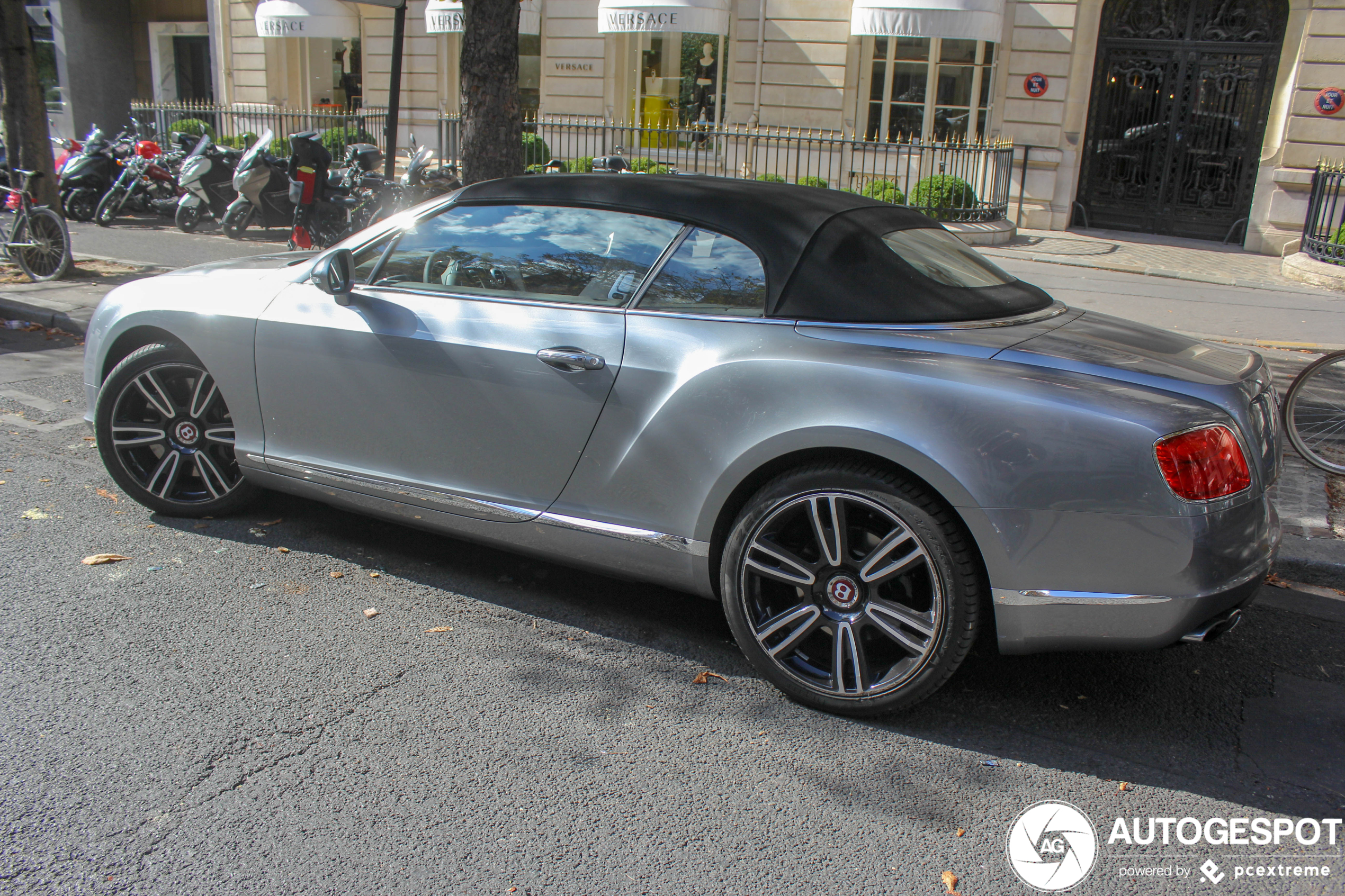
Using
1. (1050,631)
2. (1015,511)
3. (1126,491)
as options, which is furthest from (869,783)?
(1126,491)

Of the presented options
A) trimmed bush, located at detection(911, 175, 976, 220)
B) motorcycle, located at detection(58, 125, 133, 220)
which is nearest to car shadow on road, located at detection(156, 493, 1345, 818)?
trimmed bush, located at detection(911, 175, 976, 220)

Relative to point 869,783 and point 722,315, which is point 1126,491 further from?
point 722,315

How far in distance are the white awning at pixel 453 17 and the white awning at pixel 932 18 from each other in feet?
23.1

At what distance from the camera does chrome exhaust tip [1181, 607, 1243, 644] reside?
2746 mm

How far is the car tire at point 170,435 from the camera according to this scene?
14.0ft

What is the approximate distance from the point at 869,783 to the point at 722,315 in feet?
4.75

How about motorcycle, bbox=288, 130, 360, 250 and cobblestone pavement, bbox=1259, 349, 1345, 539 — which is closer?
cobblestone pavement, bbox=1259, 349, 1345, 539

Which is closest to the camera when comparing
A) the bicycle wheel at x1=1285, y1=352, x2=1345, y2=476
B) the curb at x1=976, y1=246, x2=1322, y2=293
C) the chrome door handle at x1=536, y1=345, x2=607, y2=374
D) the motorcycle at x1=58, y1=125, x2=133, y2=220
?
the chrome door handle at x1=536, y1=345, x2=607, y2=374

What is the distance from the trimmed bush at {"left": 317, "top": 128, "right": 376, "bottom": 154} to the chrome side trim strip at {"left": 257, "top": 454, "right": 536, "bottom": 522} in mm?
16656

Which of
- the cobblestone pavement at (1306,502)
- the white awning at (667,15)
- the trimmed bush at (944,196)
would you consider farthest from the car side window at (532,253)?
the white awning at (667,15)

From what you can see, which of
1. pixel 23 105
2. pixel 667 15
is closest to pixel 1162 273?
pixel 667 15

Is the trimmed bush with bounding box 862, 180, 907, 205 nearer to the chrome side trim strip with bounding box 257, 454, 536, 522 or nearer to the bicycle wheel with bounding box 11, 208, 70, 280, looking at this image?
the bicycle wheel with bounding box 11, 208, 70, 280

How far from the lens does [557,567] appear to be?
4.20 m

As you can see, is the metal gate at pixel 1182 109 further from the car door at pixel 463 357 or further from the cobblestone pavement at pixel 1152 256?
the car door at pixel 463 357
